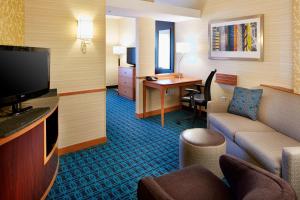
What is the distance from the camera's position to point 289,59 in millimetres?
3254

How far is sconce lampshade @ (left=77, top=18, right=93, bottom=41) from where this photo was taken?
2.97m

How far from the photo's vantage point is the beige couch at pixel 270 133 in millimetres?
1824

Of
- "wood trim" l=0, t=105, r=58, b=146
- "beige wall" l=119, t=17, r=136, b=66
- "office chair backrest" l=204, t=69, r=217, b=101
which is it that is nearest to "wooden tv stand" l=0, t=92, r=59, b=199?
"wood trim" l=0, t=105, r=58, b=146

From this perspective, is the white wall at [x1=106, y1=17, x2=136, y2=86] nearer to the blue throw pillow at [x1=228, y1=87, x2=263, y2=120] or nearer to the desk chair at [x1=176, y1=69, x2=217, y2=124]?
the desk chair at [x1=176, y1=69, x2=217, y2=124]

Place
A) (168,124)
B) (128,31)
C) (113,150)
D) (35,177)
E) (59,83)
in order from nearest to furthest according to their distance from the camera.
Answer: (35,177) → (59,83) → (113,150) → (168,124) → (128,31)

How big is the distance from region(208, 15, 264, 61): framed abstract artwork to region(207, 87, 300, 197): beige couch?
83cm

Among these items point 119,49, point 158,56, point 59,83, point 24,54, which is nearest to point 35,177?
point 24,54

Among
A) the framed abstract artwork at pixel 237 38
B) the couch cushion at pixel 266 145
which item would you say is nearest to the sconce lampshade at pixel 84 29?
the couch cushion at pixel 266 145

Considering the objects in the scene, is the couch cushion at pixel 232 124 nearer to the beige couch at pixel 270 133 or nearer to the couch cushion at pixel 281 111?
the beige couch at pixel 270 133

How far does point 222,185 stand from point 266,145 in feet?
3.18

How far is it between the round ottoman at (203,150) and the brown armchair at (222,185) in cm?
57

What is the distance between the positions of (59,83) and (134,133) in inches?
59.7

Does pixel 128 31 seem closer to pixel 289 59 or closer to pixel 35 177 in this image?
pixel 289 59

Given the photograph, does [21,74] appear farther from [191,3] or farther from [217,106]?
[191,3]
